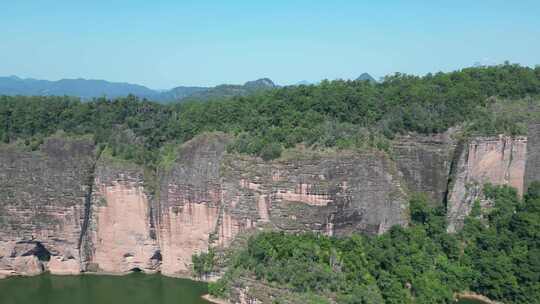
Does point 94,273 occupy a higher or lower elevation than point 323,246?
lower

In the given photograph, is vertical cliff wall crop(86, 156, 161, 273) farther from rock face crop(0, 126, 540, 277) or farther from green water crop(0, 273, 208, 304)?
green water crop(0, 273, 208, 304)

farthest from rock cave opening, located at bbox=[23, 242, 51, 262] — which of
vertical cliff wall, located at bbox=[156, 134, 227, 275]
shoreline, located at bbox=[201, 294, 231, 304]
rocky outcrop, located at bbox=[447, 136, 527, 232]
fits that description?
rocky outcrop, located at bbox=[447, 136, 527, 232]

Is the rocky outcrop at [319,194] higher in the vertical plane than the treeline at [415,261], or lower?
higher

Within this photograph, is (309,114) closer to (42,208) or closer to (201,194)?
(201,194)

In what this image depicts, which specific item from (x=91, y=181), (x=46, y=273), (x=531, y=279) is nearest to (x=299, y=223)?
(x=531, y=279)

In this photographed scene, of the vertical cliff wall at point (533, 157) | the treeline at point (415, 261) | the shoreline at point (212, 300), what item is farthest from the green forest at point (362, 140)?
the vertical cliff wall at point (533, 157)

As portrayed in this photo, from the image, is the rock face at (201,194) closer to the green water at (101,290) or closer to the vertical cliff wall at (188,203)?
the vertical cliff wall at (188,203)

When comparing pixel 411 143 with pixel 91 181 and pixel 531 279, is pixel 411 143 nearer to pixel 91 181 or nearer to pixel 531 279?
pixel 531 279
